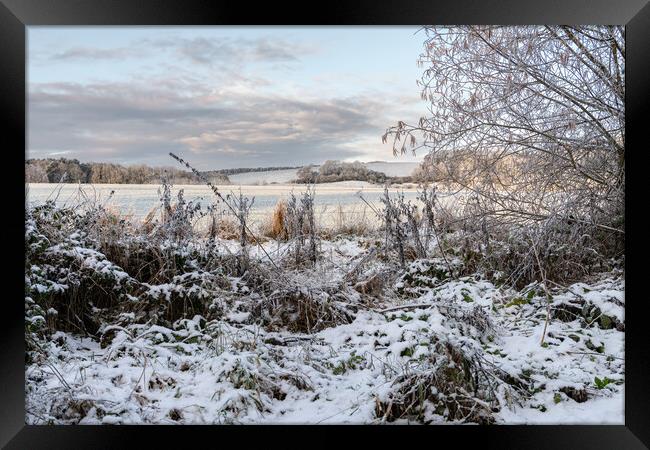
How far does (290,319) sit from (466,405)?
117 centimetres

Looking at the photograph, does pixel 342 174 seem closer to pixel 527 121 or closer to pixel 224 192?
pixel 224 192

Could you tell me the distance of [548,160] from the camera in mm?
3533

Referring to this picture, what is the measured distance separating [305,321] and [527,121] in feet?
6.80

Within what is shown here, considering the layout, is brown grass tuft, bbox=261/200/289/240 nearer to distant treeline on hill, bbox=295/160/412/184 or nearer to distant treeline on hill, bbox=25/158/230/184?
distant treeline on hill, bbox=295/160/412/184

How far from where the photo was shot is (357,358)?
292 centimetres

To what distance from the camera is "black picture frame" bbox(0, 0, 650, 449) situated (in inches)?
93.0

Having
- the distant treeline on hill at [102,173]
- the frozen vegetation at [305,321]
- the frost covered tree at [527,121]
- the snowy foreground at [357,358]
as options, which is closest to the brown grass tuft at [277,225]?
the frozen vegetation at [305,321]

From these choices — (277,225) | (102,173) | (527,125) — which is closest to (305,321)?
(277,225)

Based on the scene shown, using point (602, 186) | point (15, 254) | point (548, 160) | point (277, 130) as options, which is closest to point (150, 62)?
point (277, 130)

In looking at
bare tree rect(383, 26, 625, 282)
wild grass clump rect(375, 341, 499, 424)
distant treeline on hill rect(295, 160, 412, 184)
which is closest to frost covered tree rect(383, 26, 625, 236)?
bare tree rect(383, 26, 625, 282)

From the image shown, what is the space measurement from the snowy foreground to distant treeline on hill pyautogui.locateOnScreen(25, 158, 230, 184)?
46 centimetres

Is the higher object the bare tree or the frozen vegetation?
the bare tree
